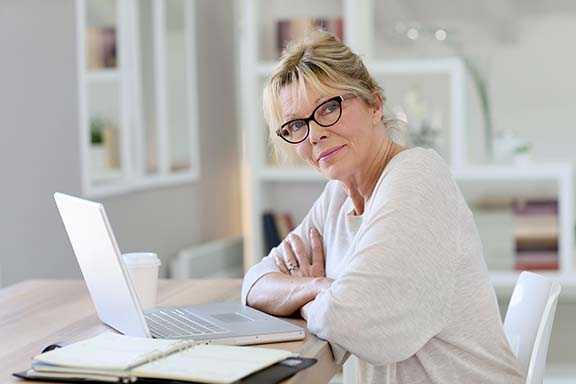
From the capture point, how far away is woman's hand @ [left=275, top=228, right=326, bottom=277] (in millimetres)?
2223

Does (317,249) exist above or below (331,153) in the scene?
below

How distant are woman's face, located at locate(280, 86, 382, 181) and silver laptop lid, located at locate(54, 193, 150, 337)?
0.45m

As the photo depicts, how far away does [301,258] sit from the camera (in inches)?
88.4

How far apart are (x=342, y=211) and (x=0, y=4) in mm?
1874

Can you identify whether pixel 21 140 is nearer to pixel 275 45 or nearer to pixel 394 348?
pixel 275 45

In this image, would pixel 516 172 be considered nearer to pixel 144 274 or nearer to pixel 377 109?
pixel 377 109

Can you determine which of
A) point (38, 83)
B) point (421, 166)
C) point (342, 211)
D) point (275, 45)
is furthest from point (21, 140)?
point (421, 166)

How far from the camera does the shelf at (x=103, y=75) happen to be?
4.54 meters

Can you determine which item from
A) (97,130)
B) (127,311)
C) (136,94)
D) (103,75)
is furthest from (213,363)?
(136,94)

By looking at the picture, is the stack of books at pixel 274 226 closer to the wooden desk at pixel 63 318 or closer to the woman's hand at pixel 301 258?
the wooden desk at pixel 63 318

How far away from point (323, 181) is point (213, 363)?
3449 mm

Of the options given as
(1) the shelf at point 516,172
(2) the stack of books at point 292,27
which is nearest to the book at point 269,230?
(2) the stack of books at point 292,27

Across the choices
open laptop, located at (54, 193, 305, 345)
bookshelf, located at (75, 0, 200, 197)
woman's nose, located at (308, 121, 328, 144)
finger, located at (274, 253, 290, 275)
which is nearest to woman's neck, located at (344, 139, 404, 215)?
woman's nose, located at (308, 121, 328, 144)

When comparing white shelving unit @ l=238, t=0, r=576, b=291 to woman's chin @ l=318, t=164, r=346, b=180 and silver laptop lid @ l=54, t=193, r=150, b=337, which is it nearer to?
woman's chin @ l=318, t=164, r=346, b=180
